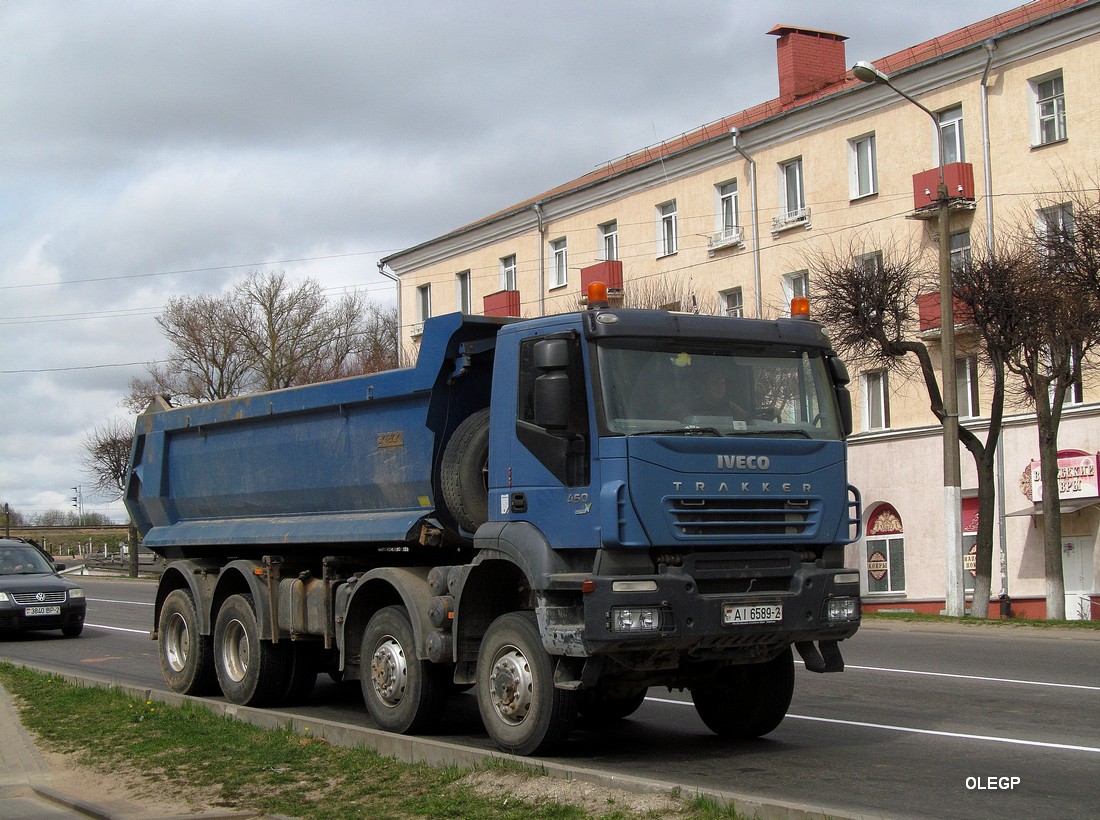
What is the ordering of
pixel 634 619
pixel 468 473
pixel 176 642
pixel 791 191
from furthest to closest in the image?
pixel 791 191, pixel 176 642, pixel 468 473, pixel 634 619

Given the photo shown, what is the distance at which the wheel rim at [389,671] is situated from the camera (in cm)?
957

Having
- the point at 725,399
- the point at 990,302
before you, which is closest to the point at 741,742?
the point at 725,399

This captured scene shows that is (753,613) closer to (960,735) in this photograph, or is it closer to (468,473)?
(960,735)

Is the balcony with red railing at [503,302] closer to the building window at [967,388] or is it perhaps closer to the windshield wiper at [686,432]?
Result: the building window at [967,388]

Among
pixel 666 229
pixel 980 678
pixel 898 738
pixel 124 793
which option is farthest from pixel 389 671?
pixel 666 229

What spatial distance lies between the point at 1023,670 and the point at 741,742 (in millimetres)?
5865

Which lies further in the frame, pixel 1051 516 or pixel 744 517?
pixel 1051 516

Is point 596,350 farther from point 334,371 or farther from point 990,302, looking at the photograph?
point 334,371

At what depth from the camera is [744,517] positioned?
8062 mm

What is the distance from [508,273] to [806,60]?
12924 mm

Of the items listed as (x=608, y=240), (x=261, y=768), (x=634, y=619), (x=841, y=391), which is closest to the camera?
(x=634, y=619)

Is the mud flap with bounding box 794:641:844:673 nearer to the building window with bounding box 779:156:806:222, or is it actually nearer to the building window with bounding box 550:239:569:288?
the building window with bounding box 779:156:806:222

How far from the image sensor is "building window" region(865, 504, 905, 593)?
32.7 m

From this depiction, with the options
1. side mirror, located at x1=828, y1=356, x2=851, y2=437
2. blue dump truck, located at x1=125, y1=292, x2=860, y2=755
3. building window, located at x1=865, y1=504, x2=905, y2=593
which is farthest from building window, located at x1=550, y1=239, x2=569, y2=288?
side mirror, located at x1=828, y1=356, x2=851, y2=437
